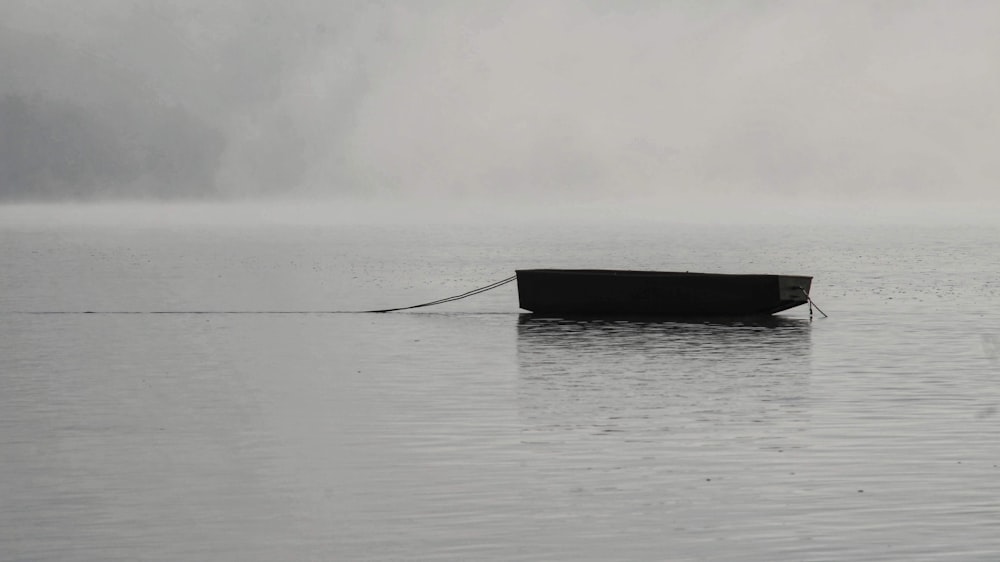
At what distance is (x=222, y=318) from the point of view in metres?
55.2

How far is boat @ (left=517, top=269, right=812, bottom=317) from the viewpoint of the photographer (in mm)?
51031

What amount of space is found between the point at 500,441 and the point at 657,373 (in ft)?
40.2

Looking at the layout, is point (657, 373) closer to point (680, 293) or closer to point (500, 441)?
point (500, 441)

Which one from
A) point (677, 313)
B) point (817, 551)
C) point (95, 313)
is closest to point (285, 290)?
point (95, 313)

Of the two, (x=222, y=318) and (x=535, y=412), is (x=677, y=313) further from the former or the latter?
(x=535, y=412)

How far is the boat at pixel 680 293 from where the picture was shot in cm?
5103

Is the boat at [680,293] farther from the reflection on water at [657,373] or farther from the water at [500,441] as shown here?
the water at [500,441]

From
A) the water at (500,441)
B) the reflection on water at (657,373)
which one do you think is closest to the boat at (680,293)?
the reflection on water at (657,373)

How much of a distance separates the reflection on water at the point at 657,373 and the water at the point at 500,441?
136mm

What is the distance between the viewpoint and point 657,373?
112 feet

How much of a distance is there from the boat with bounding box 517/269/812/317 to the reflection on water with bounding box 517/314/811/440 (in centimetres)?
60

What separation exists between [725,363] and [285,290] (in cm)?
4646

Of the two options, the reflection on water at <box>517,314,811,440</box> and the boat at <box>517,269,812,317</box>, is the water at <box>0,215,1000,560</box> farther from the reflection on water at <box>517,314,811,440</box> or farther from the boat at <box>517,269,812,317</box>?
the boat at <box>517,269,812,317</box>

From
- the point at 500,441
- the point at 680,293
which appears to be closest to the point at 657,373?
the point at 500,441
